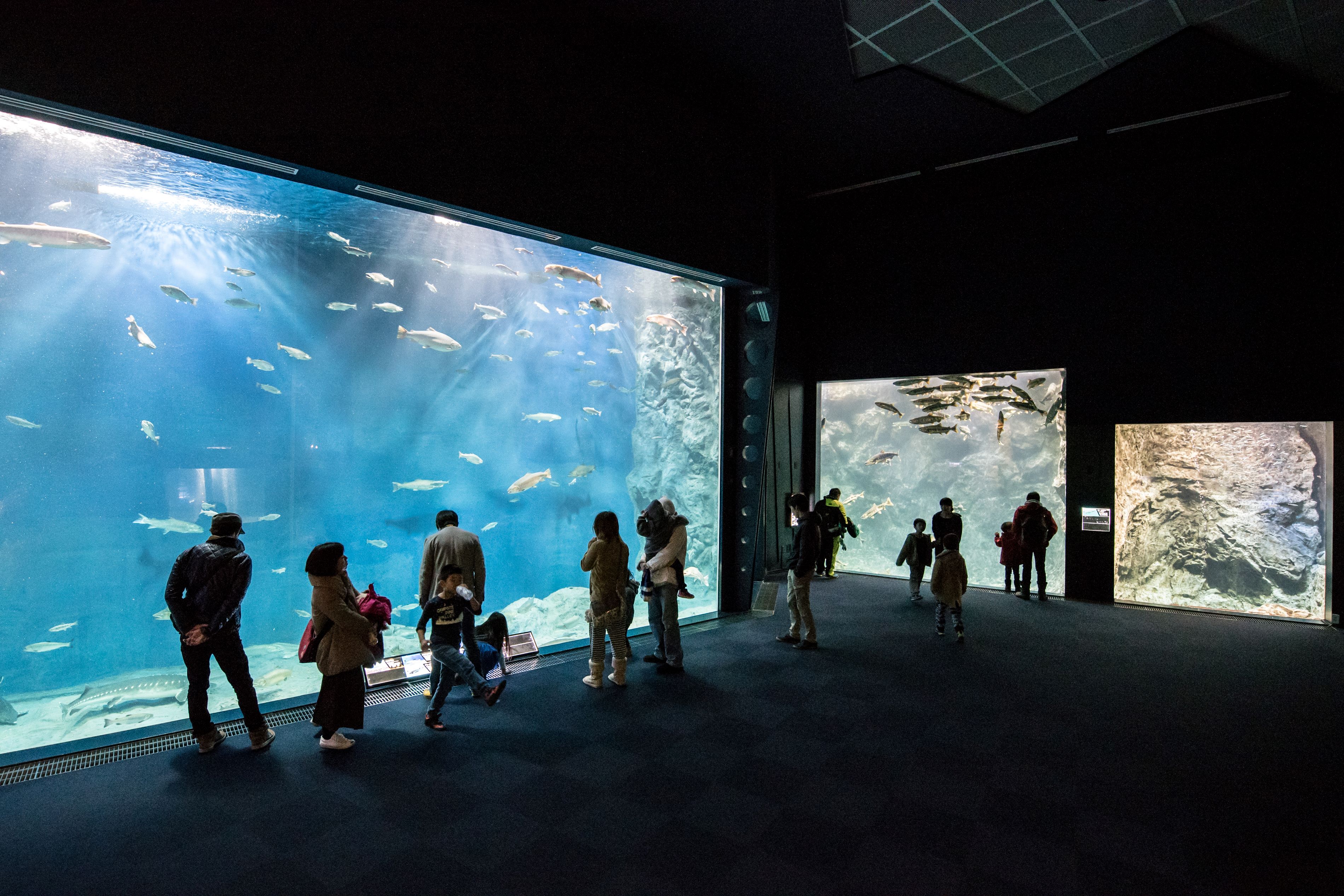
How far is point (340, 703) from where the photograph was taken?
366 cm

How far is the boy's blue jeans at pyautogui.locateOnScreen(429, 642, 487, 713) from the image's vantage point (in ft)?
13.2

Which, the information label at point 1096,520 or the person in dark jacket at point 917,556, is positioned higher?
the information label at point 1096,520

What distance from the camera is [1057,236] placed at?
27.2 ft

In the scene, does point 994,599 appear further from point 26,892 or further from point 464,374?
point 26,892

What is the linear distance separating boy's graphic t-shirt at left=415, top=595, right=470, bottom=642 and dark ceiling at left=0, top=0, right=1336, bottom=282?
9.61 ft

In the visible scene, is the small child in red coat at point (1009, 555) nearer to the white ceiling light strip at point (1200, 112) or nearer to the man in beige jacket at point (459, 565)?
the white ceiling light strip at point (1200, 112)

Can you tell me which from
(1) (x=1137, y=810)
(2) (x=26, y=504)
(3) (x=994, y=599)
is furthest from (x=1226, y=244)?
(2) (x=26, y=504)

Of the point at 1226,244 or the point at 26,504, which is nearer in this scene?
the point at 26,504

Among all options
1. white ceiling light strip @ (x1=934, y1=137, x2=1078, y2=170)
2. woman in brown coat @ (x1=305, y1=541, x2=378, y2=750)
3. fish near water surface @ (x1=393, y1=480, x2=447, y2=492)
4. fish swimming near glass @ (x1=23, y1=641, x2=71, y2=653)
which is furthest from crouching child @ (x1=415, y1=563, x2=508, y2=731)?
white ceiling light strip @ (x1=934, y1=137, x2=1078, y2=170)

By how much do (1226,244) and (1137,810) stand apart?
24.8 feet

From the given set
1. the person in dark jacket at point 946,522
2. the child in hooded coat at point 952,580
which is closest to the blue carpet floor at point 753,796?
the child in hooded coat at point 952,580

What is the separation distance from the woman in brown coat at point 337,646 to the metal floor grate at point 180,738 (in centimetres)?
59

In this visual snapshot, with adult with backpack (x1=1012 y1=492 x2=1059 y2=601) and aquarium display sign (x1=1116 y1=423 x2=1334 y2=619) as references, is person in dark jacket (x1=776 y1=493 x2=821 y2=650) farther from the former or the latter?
aquarium display sign (x1=1116 y1=423 x2=1334 y2=619)

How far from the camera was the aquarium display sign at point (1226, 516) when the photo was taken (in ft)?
23.8
